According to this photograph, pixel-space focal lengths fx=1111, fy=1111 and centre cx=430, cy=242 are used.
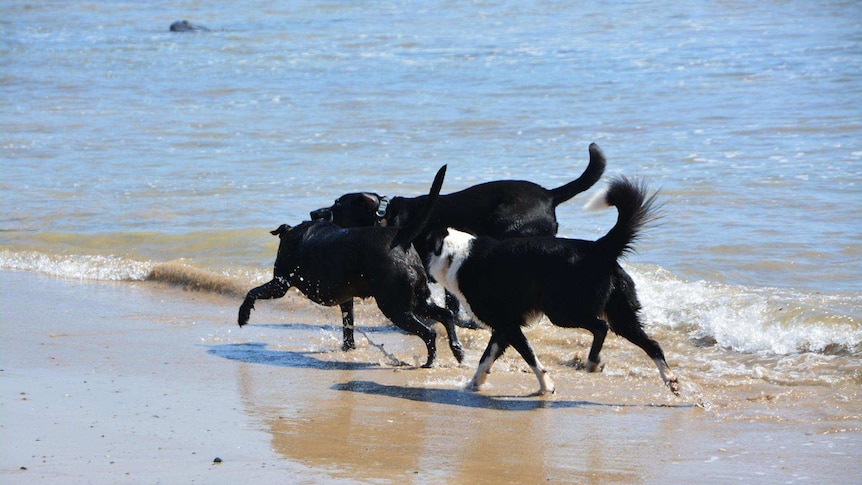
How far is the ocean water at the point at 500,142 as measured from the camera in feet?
29.2

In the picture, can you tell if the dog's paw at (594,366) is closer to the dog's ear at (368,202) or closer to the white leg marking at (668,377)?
the white leg marking at (668,377)

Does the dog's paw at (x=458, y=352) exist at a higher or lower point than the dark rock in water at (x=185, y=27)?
lower

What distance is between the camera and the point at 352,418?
18.0 feet

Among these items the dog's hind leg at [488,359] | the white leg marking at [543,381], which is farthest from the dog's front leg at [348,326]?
the white leg marking at [543,381]

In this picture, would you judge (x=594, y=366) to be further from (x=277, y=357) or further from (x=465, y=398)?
(x=277, y=357)

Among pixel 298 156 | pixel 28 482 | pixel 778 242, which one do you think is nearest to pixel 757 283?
pixel 778 242

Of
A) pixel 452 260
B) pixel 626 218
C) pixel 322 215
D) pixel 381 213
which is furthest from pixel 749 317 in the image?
pixel 322 215

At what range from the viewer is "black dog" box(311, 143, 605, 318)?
7.70 m

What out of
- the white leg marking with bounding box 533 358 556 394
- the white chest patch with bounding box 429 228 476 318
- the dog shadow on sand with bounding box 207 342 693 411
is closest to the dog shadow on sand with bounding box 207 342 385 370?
the dog shadow on sand with bounding box 207 342 693 411

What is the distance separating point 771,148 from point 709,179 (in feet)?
6.40

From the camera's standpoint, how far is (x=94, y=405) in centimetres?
542

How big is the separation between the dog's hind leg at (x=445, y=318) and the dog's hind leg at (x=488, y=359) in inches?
25.6

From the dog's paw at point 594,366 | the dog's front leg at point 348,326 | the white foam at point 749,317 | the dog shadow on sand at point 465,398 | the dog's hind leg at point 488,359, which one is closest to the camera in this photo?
the dog shadow on sand at point 465,398

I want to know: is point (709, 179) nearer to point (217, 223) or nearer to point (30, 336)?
point (217, 223)
